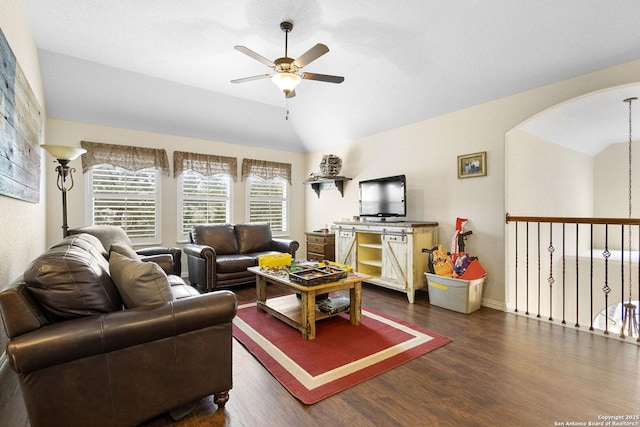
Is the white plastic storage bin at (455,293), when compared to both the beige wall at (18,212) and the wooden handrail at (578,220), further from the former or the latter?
the beige wall at (18,212)

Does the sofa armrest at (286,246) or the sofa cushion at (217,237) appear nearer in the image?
the sofa cushion at (217,237)

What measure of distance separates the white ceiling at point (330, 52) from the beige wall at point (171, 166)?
165 mm

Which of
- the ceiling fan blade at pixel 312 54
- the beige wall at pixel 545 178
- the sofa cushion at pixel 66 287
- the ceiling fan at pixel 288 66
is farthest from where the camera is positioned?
the beige wall at pixel 545 178

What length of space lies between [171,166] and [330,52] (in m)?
3.22

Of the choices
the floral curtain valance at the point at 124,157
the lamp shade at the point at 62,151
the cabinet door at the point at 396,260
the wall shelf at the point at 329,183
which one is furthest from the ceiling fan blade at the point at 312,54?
the floral curtain valance at the point at 124,157

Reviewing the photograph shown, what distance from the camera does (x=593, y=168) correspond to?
5855mm

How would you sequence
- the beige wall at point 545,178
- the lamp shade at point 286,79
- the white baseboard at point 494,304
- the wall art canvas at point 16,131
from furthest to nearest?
the beige wall at point 545,178 → the white baseboard at point 494,304 → the lamp shade at point 286,79 → the wall art canvas at point 16,131

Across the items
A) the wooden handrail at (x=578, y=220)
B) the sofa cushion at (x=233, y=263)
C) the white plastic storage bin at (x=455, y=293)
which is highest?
→ the wooden handrail at (x=578, y=220)

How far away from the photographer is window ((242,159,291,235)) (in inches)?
226

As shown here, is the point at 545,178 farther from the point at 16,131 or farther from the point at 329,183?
the point at 16,131

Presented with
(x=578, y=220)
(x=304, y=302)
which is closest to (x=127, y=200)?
(x=304, y=302)

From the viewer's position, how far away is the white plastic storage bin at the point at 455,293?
323cm

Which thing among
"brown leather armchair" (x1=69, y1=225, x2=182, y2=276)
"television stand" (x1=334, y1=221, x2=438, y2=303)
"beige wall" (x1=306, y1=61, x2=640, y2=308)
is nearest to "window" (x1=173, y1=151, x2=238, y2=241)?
"brown leather armchair" (x1=69, y1=225, x2=182, y2=276)

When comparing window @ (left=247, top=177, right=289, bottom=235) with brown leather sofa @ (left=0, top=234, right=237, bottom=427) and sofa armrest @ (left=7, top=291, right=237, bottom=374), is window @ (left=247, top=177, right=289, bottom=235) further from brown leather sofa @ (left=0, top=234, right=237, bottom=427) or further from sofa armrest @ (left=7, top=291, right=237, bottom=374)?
sofa armrest @ (left=7, top=291, right=237, bottom=374)
